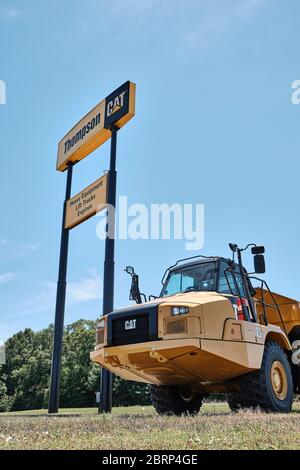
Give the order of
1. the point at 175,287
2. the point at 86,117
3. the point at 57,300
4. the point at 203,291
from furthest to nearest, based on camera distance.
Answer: the point at 86,117 → the point at 57,300 → the point at 175,287 → the point at 203,291

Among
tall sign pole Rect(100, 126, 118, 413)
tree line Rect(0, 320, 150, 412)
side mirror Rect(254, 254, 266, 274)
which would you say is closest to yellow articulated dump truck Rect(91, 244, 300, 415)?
side mirror Rect(254, 254, 266, 274)

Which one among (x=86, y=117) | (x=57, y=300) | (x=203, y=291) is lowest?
(x=203, y=291)

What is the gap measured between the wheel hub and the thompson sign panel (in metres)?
9.57

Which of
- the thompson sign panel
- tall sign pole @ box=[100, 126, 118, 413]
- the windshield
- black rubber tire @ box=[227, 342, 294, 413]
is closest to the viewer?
black rubber tire @ box=[227, 342, 294, 413]

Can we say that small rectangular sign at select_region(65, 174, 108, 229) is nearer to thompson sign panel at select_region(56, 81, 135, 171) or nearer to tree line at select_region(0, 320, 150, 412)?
thompson sign panel at select_region(56, 81, 135, 171)

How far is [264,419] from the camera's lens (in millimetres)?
6285

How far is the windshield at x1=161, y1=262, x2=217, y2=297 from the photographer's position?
922cm

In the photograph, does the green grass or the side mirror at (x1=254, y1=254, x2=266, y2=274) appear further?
the side mirror at (x1=254, y1=254, x2=266, y2=274)

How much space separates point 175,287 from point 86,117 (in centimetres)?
1033

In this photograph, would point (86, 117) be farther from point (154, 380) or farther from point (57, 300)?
point (154, 380)

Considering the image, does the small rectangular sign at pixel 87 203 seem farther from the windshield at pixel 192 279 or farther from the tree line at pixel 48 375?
the tree line at pixel 48 375

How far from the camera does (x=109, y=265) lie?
13.8 m

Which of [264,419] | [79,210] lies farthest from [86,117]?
[264,419]

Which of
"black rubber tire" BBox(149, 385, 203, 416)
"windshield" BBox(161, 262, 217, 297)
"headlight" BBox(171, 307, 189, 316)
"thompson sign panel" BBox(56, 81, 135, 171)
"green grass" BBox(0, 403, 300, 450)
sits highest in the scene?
"thompson sign panel" BBox(56, 81, 135, 171)
